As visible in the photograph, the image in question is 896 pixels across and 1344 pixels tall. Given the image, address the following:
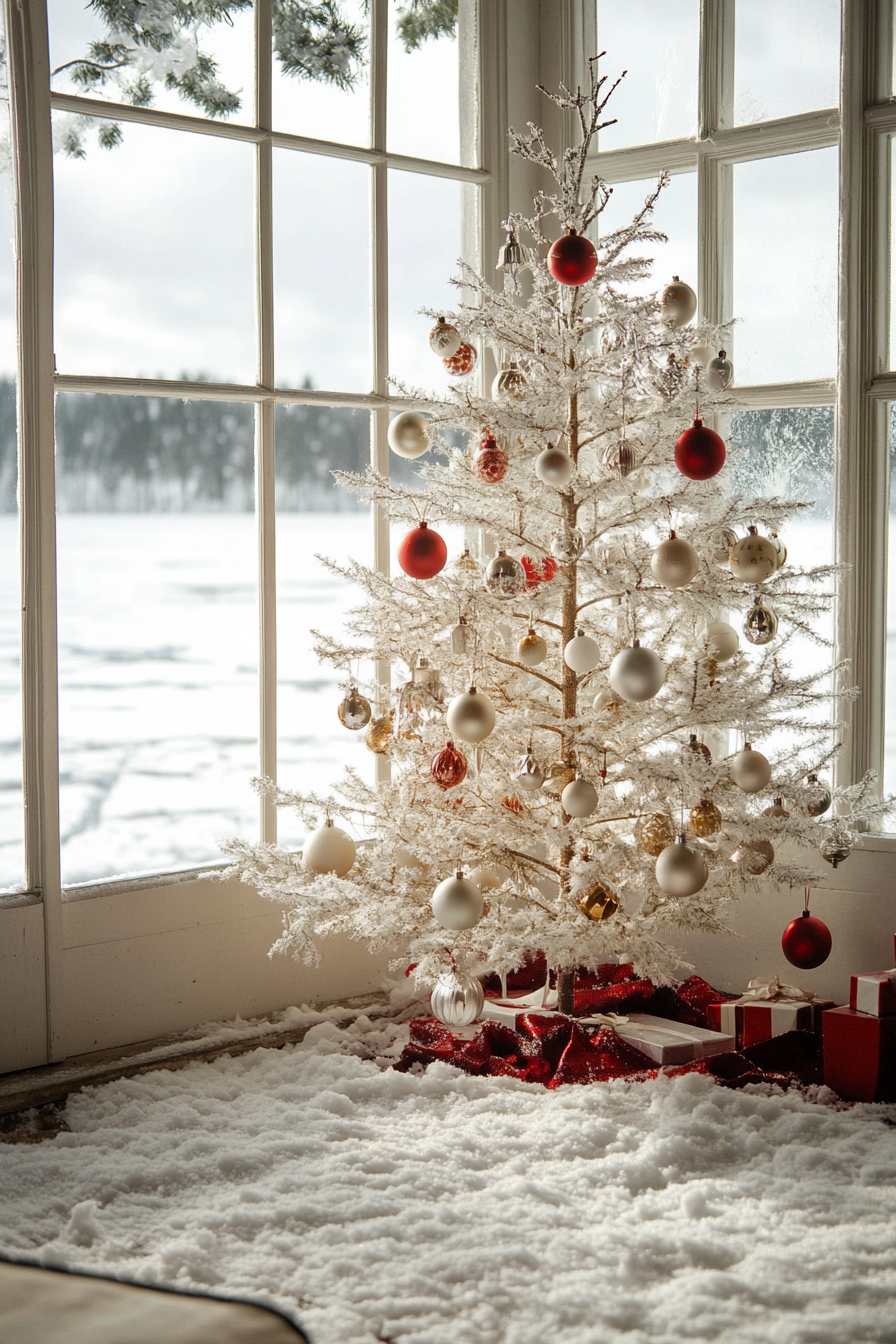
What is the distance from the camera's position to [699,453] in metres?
2.01

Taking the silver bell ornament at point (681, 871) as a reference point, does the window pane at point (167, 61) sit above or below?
above

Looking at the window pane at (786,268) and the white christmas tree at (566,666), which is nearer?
the white christmas tree at (566,666)

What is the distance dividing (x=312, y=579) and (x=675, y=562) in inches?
34.9

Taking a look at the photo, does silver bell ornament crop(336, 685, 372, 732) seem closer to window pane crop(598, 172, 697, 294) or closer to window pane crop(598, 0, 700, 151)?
window pane crop(598, 172, 697, 294)

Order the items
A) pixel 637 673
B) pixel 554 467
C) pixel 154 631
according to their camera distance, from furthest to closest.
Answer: pixel 154 631 < pixel 554 467 < pixel 637 673

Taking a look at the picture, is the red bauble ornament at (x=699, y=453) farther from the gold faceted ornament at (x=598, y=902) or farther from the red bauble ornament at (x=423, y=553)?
the gold faceted ornament at (x=598, y=902)

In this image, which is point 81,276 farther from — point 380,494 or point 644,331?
point 644,331

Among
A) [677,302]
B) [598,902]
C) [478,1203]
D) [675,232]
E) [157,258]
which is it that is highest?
[675,232]

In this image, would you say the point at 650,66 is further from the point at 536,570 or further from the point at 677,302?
the point at 536,570

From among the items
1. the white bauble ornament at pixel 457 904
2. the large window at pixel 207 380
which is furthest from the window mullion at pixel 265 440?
the white bauble ornament at pixel 457 904

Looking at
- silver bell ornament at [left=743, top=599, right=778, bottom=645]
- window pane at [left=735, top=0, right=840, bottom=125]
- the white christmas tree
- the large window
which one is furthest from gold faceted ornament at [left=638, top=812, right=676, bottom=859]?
window pane at [left=735, top=0, right=840, bottom=125]

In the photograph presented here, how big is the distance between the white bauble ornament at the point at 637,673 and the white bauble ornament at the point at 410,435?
0.61 meters

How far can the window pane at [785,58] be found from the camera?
2.49 meters

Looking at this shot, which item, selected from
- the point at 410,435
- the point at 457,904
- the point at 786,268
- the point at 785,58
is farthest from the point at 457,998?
the point at 785,58
